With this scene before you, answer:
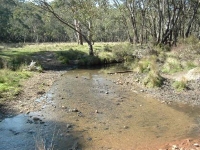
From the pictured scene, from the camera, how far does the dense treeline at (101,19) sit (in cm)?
2975

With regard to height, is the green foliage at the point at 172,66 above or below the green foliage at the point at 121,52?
below

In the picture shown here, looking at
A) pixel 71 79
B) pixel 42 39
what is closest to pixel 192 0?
pixel 71 79

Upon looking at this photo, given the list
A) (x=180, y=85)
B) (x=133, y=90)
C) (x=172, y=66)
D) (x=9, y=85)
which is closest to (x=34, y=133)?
(x=9, y=85)

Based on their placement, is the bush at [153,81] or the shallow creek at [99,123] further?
the bush at [153,81]

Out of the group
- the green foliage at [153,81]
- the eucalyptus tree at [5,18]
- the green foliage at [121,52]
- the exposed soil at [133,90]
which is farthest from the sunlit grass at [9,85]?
the eucalyptus tree at [5,18]

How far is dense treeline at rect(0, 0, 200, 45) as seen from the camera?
97.6 ft

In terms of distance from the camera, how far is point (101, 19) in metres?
37.0

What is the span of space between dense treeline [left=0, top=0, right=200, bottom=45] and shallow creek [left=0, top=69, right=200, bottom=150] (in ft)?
51.3

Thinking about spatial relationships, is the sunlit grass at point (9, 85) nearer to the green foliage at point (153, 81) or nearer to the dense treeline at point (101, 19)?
the green foliage at point (153, 81)

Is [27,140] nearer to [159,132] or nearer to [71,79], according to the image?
[159,132]

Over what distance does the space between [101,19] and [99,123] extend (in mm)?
27746

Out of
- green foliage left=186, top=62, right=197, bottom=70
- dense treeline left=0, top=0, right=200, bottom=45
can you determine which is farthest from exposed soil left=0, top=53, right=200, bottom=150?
dense treeline left=0, top=0, right=200, bottom=45

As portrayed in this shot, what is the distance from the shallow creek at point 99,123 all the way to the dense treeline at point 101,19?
15645 mm

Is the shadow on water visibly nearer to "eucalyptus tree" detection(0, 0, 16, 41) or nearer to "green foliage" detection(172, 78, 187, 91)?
"green foliage" detection(172, 78, 187, 91)
